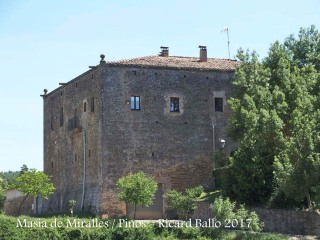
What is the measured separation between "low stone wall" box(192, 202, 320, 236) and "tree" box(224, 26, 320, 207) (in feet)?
2.72

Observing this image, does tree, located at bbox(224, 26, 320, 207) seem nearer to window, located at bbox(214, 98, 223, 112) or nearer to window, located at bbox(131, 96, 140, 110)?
window, located at bbox(214, 98, 223, 112)

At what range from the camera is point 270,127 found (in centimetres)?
3409

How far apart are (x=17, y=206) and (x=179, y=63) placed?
18567mm

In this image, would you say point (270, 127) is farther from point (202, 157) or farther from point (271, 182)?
point (202, 157)

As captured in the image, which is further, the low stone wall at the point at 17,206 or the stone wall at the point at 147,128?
the low stone wall at the point at 17,206

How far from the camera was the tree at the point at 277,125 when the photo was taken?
3002 cm

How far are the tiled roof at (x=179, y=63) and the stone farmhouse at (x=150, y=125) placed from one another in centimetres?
6

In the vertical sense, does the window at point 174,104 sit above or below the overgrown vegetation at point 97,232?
above

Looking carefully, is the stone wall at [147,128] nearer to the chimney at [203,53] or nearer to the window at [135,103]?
the window at [135,103]

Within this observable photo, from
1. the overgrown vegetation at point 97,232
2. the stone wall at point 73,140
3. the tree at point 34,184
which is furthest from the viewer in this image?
the tree at point 34,184

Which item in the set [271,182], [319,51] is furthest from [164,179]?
[319,51]


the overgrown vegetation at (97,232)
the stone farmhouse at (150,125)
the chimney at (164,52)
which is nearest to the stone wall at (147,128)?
the stone farmhouse at (150,125)

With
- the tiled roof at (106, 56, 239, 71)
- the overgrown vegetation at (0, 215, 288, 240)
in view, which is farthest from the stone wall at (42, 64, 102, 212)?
the overgrown vegetation at (0, 215, 288, 240)

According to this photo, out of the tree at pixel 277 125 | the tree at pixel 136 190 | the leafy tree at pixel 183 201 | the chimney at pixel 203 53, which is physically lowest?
the leafy tree at pixel 183 201
